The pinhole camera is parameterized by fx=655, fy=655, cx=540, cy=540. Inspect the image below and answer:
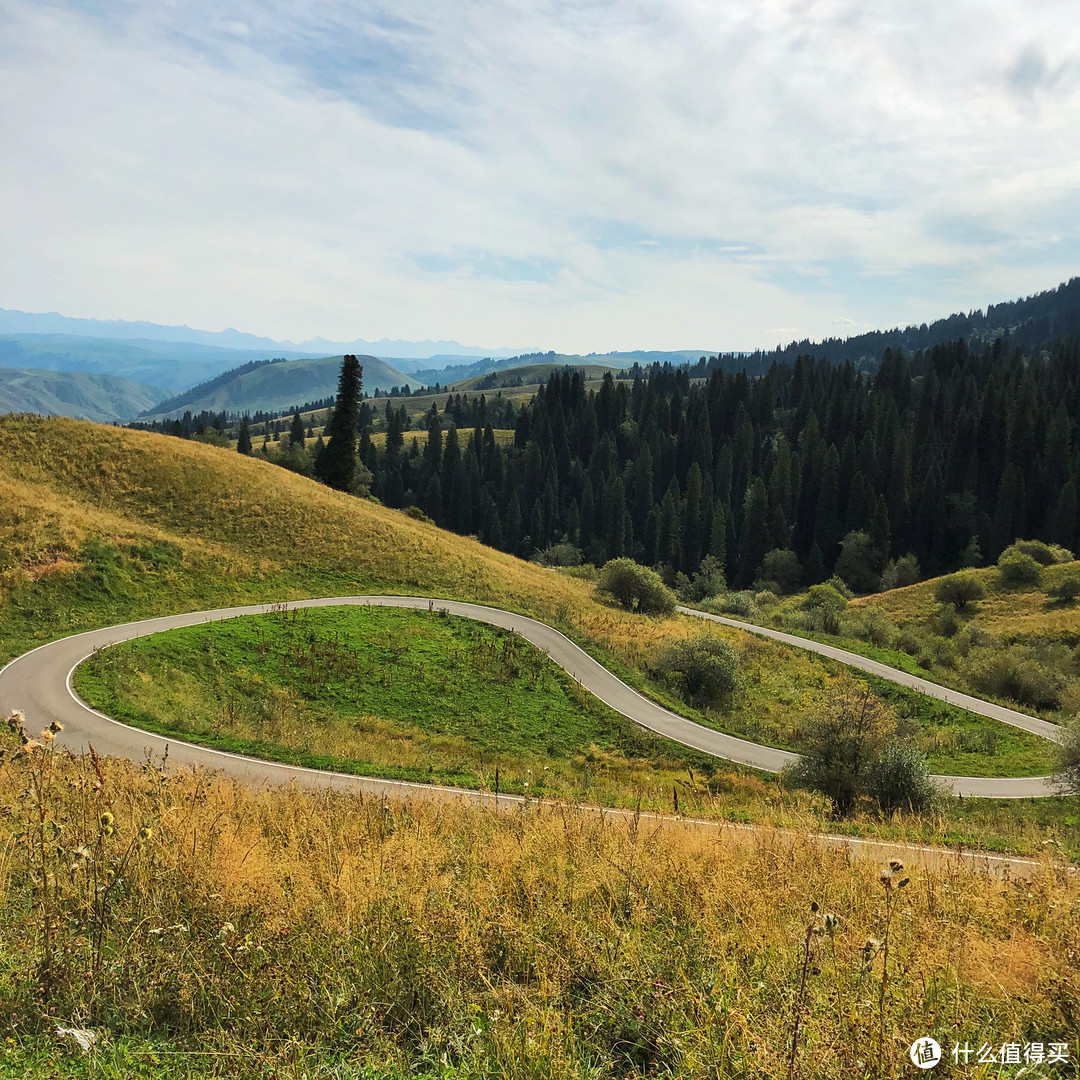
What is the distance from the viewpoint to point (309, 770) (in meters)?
16.2

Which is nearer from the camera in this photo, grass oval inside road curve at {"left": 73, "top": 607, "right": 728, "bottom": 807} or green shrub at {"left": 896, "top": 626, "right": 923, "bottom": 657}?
grass oval inside road curve at {"left": 73, "top": 607, "right": 728, "bottom": 807}

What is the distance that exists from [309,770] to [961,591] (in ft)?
208

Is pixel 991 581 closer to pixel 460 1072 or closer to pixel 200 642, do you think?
pixel 200 642

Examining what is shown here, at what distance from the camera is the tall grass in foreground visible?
3.47 metres

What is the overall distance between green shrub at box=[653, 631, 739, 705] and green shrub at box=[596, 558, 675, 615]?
52.7 feet

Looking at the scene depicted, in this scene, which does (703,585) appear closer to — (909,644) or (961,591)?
(961,591)

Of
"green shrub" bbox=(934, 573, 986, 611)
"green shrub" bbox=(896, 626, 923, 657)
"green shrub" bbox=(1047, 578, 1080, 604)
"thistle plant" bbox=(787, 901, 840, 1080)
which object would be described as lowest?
"green shrub" bbox=(896, 626, 923, 657)

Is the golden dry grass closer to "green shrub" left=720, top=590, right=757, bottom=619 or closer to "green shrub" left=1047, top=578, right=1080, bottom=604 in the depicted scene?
"green shrub" left=1047, top=578, right=1080, bottom=604

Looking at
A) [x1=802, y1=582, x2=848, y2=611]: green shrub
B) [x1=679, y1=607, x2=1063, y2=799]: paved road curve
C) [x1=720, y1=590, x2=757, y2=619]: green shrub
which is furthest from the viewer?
[x1=720, y1=590, x2=757, y2=619]: green shrub

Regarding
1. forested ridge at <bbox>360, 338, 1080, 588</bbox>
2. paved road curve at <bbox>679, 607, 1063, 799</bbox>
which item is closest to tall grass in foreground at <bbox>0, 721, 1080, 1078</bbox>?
paved road curve at <bbox>679, 607, 1063, 799</bbox>

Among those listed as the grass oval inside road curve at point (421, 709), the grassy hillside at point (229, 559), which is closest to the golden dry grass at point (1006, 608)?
the grassy hillside at point (229, 559)

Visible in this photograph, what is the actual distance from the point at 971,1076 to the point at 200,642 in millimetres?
27824

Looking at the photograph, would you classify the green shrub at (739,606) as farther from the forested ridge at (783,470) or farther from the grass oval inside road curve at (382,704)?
the grass oval inside road curve at (382,704)

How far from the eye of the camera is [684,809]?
481 inches
